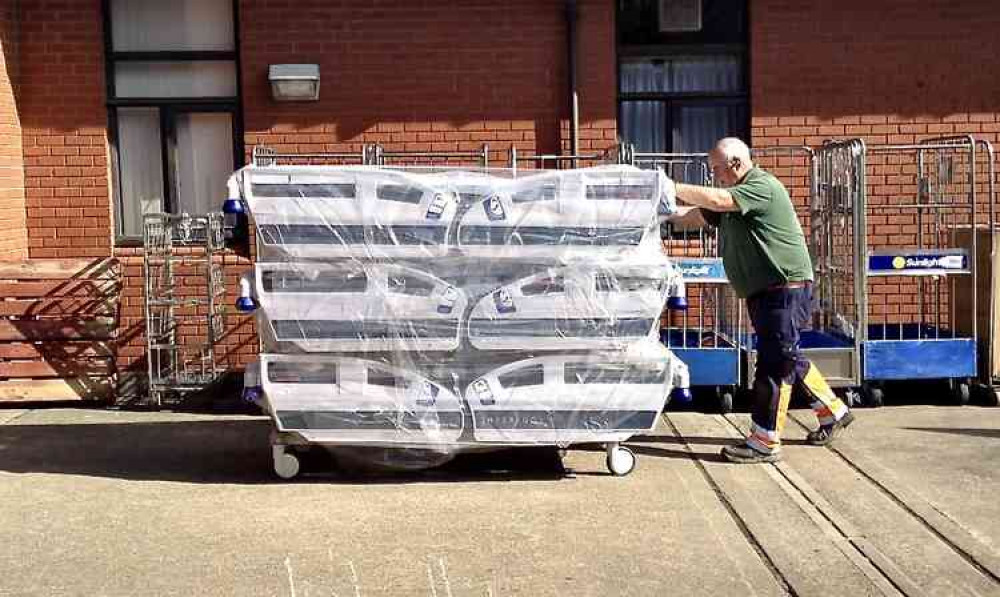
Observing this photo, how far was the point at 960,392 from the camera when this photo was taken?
9.42m

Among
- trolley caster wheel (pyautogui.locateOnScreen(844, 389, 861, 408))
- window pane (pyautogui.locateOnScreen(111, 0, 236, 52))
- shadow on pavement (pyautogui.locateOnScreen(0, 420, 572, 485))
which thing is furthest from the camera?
window pane (pyautogui.locateOnScreen(111, 0, 236, 52))

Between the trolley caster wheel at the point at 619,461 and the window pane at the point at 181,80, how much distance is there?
→ 463 centimetres

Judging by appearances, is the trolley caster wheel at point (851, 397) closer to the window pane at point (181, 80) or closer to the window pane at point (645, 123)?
the window pane at point (645, 123)

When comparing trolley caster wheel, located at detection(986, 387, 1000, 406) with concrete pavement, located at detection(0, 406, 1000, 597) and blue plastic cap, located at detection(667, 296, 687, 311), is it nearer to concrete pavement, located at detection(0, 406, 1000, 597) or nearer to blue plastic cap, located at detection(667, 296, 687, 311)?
concrete pavement, located at detection(0, 406, 1000, 597)

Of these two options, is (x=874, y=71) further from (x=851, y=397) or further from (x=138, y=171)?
(x=138, y=171)

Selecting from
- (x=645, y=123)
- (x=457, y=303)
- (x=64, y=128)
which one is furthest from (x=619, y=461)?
(x=64, y=128)

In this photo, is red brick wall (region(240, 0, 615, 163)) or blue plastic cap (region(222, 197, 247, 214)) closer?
blue plastic cap (region(222, 197, 247, 214))

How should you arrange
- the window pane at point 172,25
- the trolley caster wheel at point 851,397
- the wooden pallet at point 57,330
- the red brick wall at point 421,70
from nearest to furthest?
the trolley caster wheel at point 851,397, the wooden pallet at point 57,330, the red brick wall at point 421,70, the window pane at point 172,25

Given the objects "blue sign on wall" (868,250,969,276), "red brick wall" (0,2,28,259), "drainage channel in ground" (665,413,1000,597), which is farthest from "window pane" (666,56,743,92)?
"red brick wall" (0,2,28,259)

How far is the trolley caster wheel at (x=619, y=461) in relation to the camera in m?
7.43

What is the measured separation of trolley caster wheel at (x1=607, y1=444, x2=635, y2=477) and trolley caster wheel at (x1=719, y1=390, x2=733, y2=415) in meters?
1.94

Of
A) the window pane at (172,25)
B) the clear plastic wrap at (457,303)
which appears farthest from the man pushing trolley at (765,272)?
the window pane at (172,25)

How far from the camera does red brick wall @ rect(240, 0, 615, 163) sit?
33.4ft

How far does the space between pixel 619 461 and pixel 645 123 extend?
3784mm
